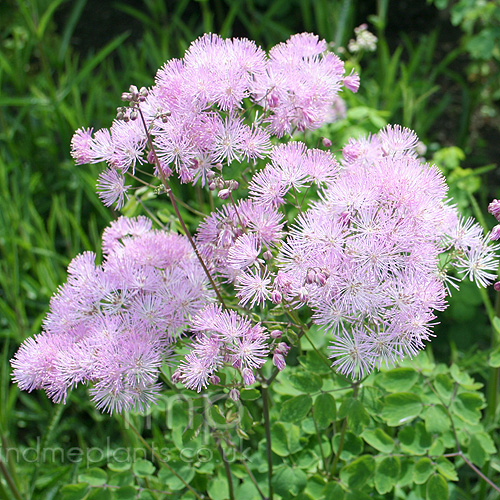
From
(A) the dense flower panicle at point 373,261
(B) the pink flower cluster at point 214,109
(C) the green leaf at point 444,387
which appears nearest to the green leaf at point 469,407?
(C) the green leaf at point 444,387

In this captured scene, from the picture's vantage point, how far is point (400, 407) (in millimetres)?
1134

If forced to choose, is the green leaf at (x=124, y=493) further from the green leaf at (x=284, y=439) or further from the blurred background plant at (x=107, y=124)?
the green leaf at (x=284, y=439)

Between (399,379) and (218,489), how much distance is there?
1.36ft

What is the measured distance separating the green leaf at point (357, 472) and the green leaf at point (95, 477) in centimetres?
46

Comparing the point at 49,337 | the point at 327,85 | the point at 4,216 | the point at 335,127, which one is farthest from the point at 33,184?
the point at 327,85

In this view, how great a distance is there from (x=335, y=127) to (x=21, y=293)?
1164mm

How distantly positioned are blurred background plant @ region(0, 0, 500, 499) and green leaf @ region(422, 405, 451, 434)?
14 cm

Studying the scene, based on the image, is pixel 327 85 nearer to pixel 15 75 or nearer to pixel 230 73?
pixel 230 73

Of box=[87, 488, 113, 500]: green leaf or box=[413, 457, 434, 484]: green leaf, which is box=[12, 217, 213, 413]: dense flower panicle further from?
box=[413, 457, 434, 484]: green leaf

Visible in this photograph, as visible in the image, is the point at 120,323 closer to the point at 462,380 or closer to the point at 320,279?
the point at 320,279

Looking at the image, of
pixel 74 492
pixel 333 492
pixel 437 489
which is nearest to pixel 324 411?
pixel 333 492

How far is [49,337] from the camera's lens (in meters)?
0.96

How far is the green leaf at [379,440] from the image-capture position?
1.14m

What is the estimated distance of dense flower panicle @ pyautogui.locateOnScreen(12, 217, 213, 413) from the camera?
0.87 meters
